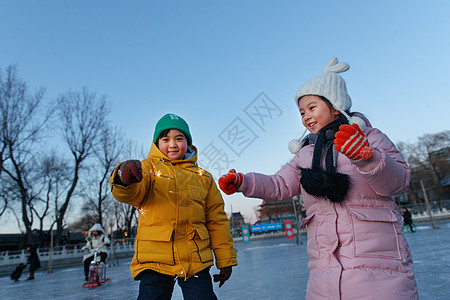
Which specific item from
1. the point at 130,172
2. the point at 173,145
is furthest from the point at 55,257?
the point at 130,172

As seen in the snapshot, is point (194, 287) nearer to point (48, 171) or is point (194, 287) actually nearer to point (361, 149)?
point (361, 149)

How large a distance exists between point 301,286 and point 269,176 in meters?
2.66

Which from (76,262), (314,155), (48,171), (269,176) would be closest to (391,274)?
(314,155)

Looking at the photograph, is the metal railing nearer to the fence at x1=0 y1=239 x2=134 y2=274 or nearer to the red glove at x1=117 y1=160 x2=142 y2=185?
the fence at x1=0 y1=239 x2=134 y2=274

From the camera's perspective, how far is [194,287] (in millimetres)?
1692

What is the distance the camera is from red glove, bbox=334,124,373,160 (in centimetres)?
114

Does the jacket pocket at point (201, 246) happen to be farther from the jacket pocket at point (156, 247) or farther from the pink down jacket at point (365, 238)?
the pink down jacket at point (365, 238)

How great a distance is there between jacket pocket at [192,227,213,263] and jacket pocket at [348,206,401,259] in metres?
0.92

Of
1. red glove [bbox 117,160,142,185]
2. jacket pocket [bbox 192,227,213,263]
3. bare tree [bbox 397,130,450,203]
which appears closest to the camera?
red glove [bbox 117,160,142,185]

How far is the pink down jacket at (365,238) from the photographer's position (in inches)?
48.3

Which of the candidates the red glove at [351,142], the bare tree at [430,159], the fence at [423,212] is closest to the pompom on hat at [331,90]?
the red glove at [351,142]

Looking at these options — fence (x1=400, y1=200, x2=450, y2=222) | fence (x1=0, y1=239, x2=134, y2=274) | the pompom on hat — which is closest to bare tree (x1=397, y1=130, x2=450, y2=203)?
fence (x1=400, y1=200, x2=450, y2=222)

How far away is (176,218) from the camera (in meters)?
1.79

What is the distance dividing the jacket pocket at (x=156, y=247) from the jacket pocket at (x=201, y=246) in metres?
0.16
